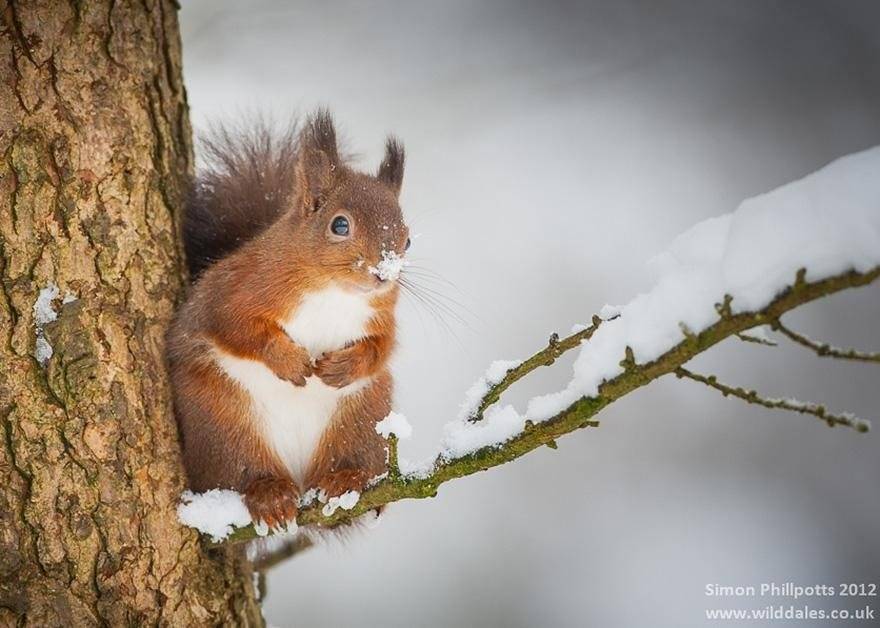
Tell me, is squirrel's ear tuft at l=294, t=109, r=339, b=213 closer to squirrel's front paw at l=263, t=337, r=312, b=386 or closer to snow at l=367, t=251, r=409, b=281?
snow at l=367, t=251, r=409, b=281

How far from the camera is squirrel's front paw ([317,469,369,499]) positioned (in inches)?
92.2

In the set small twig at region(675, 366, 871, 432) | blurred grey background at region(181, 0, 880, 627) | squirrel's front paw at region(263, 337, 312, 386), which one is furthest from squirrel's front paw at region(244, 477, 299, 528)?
blurred grey background at region(181, 0, 880, 627)

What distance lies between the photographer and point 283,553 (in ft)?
9.04

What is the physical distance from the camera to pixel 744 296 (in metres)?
1.43

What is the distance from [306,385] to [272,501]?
34 centimetres

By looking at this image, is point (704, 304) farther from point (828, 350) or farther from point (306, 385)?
point (306, 385)

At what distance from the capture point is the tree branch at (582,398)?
1.35m

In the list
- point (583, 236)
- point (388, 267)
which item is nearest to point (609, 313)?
point (388, 267)

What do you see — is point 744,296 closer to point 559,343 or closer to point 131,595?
point 559,343

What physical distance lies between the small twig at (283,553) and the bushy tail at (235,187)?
86 centimetres

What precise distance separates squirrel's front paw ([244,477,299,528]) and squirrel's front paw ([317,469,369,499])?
0.30 ft

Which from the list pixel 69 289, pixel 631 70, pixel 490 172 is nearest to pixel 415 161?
pixel 490 172

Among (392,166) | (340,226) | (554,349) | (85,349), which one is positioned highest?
(392,166)

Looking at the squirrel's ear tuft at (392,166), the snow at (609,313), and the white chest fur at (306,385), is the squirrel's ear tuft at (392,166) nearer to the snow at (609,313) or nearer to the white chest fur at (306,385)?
the white chest fur at (306,385)
